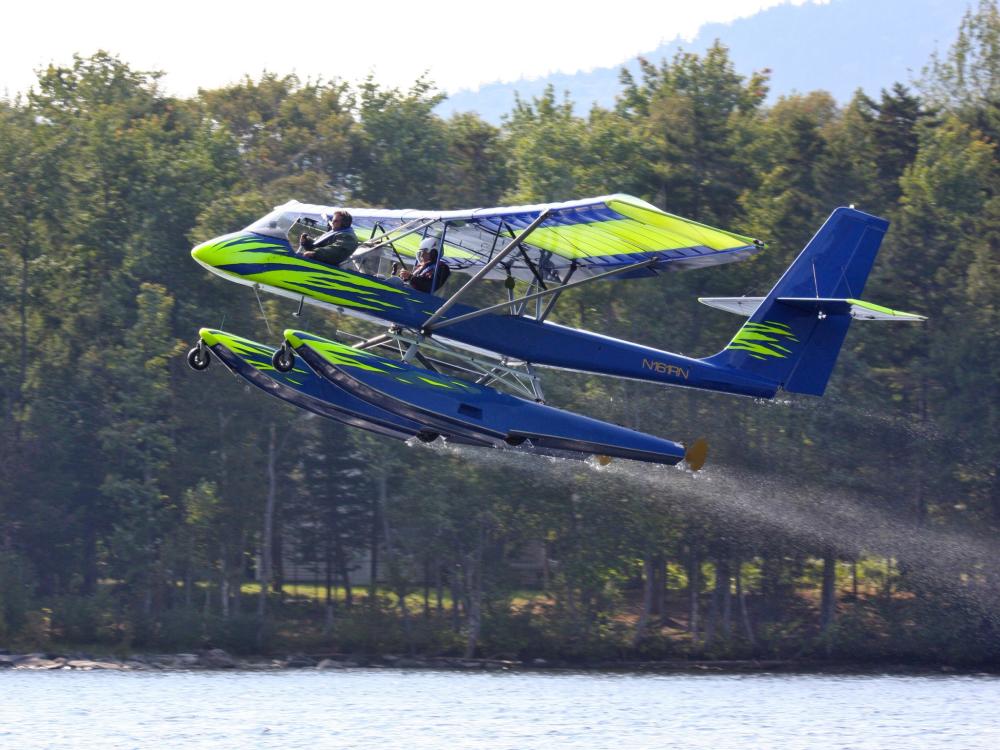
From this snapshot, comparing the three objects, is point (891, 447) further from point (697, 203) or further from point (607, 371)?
point (607, 371)

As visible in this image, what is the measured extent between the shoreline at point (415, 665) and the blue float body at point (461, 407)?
Result: 55.3 feet

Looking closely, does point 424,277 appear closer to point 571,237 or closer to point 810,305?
point 571,237

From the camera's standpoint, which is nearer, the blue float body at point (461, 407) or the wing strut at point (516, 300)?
the blue float body at point (461, 407)

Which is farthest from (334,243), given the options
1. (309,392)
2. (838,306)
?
(838,306)

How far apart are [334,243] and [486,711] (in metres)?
10.7

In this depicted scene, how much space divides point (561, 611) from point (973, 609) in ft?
31.5

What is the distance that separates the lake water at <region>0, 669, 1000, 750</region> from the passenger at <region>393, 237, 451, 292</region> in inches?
269

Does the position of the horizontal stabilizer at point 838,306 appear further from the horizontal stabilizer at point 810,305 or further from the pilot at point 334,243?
the pilot at point 334,243

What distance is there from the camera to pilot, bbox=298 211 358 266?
17109 millimetres

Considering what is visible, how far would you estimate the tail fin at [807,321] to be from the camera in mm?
19344

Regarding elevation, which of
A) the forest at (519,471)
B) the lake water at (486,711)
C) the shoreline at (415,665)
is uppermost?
the forest at (519,471)

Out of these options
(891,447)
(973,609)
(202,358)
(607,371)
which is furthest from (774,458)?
(202,358)

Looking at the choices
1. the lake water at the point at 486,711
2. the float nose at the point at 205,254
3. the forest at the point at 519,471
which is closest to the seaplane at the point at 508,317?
the float nose at the point at 205,254

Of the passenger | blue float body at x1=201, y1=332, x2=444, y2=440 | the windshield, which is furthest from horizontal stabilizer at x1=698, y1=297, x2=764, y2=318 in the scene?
the windshield
